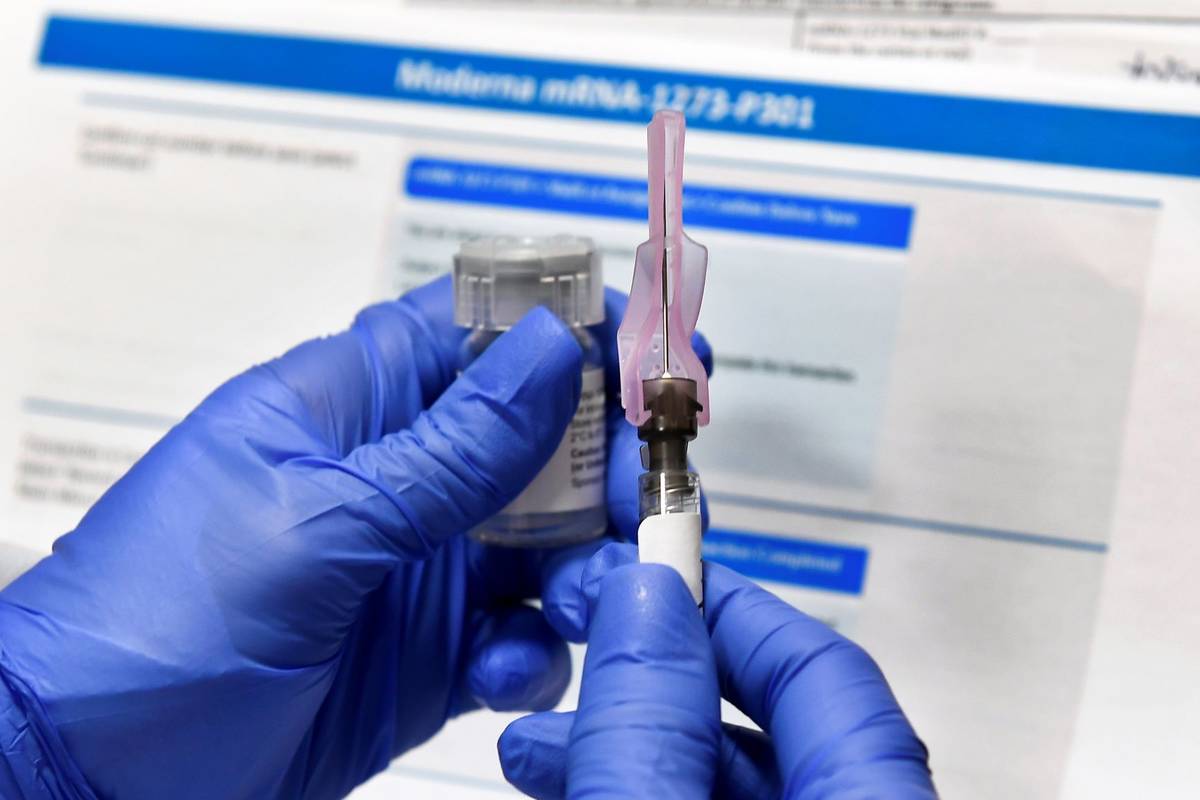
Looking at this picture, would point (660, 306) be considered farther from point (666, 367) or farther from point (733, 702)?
point (733, 702)

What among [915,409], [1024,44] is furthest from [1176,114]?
[915,409]

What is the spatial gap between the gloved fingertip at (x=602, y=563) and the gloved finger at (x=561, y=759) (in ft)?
0.21

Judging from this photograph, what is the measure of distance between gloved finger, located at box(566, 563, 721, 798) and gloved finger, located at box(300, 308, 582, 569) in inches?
3.9

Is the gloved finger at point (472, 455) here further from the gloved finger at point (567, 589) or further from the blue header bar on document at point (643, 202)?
the blue header bar on document at point (643, 202)

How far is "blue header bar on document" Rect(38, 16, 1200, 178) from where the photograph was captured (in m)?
0.77

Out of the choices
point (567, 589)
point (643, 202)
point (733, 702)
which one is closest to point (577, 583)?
point (567, 589)

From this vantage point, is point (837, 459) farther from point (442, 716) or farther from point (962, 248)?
point (442, 716)

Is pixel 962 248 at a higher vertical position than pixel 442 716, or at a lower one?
higher

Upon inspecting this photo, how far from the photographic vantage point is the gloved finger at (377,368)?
0.63 meters

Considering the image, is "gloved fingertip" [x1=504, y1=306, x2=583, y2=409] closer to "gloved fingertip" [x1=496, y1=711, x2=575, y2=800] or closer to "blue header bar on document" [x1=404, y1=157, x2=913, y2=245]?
"gloved fingertip" [x1=496, y1=711, x2=575, y2=800]

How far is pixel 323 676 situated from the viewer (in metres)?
0.59

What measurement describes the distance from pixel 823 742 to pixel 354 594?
0.87 feet

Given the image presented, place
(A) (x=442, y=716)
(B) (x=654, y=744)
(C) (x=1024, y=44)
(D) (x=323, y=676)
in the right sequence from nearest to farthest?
(B) (x=654, y=744) < (D) (x=323, y=676) < (A) (x=442, y=716) < (C) (x=1024, y=44)

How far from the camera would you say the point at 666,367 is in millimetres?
522
